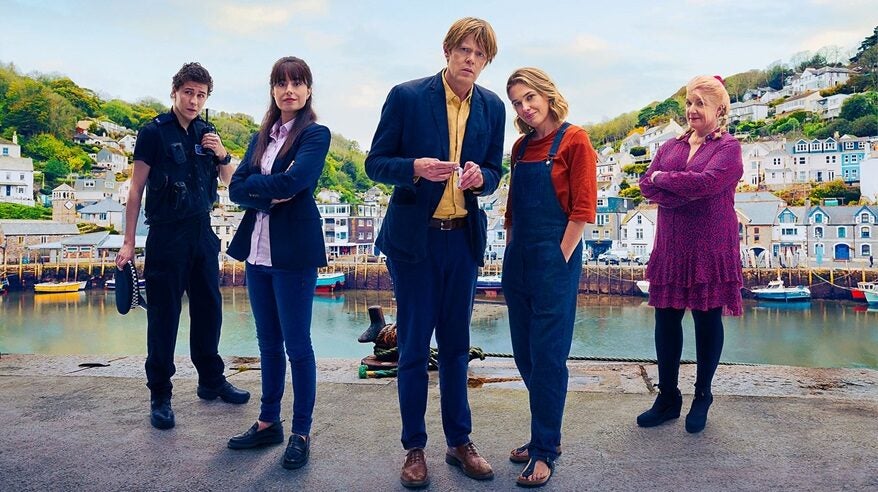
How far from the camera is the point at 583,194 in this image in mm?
1841

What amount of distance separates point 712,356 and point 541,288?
0.93 metres

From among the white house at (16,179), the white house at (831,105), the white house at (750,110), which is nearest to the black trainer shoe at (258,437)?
the white house at (16,179)

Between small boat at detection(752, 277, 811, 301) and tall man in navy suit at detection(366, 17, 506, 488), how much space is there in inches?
1474

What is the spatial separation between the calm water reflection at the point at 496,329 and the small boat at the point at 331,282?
2.32 feet

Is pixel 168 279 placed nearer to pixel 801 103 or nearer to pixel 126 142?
pixel 126 142

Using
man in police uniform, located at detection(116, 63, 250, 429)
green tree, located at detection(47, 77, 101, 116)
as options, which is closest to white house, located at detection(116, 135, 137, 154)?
green tree, located at detection(47, 77, 101, 116)

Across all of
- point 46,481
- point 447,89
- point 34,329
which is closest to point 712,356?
point 447,89

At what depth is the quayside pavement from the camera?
1.88m

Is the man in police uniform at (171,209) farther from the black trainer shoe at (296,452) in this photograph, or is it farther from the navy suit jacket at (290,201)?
the black trainer shoe at (296,452)

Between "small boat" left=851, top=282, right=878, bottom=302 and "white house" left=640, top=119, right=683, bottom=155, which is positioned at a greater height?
"white house" left=640, top=119, right=683, bottom=155

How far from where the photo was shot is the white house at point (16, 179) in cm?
3428

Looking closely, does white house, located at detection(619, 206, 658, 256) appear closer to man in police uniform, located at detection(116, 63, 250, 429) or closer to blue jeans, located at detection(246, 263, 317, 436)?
man in police uniform, located at detection(116, 63, 250, 429)

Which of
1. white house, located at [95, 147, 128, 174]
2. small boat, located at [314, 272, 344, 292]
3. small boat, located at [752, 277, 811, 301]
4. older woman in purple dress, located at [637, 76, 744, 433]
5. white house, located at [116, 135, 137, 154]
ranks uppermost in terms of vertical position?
white house, located at [116, 135, 137, 154]

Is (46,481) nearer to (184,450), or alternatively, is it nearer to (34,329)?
(184,450)
